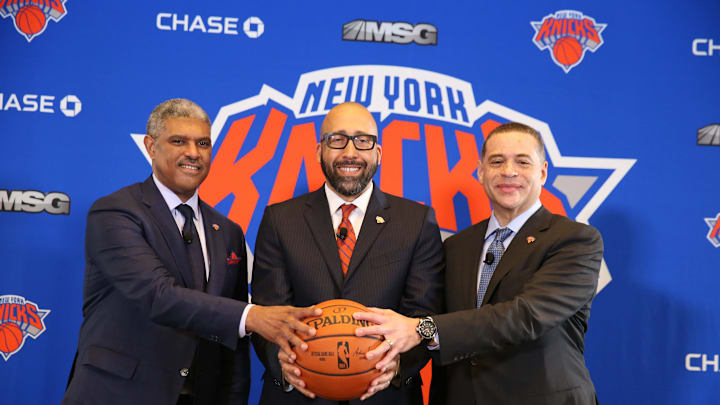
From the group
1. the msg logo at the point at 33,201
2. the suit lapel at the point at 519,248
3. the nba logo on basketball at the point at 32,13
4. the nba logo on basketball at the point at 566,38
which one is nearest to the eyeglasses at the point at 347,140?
the suit lapel at the point at 519,248

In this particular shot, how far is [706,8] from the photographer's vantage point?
134 inches

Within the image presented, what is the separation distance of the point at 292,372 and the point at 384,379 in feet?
1.09

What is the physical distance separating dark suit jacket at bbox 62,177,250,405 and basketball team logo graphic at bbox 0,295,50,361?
109cm

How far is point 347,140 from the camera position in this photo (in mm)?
2516

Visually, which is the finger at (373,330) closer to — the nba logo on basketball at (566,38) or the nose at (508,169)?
the nose at (508,169)

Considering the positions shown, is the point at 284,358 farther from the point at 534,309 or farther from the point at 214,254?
the point at 534,309

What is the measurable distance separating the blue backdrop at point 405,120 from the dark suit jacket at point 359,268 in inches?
34.0

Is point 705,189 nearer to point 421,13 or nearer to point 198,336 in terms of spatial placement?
point 421,13

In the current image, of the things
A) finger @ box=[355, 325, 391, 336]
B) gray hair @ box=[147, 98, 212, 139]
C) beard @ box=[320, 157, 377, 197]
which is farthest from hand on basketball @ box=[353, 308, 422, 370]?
gray hair @ box=[147, 98, 212, 139]

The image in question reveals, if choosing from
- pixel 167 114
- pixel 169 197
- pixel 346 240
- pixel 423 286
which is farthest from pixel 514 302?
pixel 167 114

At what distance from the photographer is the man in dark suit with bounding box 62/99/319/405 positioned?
2.14 metres

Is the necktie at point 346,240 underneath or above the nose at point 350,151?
underneath

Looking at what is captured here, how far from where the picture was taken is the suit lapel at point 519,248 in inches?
90.6

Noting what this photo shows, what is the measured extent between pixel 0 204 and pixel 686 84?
13.2 ft
